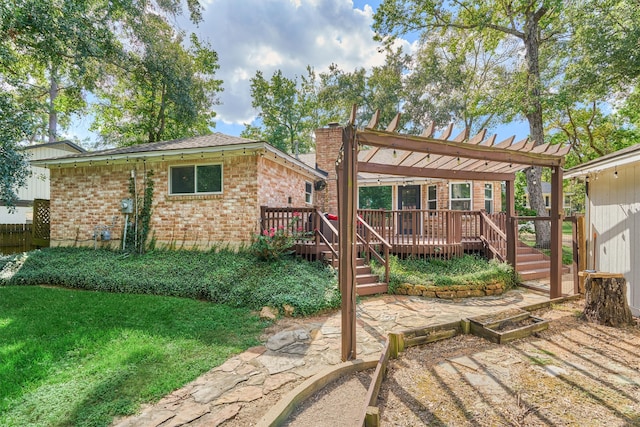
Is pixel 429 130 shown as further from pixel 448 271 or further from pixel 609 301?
pixel 448 271

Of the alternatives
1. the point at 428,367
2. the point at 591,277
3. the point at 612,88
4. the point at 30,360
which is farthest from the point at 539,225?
the point at 30,360

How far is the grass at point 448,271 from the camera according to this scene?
21.0 ft

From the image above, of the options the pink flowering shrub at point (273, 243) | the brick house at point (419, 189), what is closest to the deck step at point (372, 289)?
the pink flowering shrub at point (273, 243)

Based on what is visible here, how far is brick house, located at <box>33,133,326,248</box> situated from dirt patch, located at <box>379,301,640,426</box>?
5.49 m

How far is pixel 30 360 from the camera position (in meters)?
3.30

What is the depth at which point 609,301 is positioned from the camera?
4.47 m

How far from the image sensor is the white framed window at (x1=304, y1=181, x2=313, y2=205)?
11545mm

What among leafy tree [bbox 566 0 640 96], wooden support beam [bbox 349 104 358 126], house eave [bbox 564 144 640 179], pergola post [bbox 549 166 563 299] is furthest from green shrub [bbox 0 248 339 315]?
leafy tree [bbox 566 0 640 96]

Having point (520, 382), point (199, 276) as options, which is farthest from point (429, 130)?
point (199, 276)

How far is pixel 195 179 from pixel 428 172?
6286 mm

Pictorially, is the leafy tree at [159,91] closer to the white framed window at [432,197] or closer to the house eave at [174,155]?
the house eave at [174,155]

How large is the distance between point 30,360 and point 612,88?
17.3 metres

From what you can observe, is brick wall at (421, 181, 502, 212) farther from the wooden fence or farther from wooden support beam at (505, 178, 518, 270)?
the wooden fence

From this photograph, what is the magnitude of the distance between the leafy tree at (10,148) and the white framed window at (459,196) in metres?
13.9
